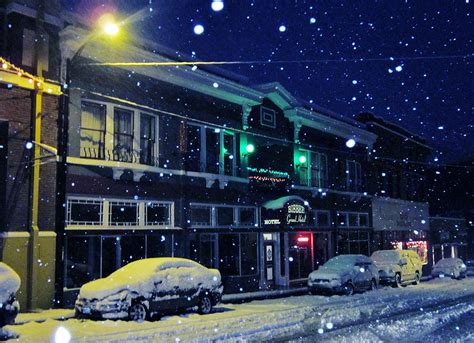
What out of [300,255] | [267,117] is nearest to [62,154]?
[267,117]

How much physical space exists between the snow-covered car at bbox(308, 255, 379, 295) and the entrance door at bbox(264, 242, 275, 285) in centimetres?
342

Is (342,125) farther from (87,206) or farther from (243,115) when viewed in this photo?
(87,206)

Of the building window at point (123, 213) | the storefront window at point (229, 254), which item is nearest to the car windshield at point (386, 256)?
the storefront window at point (229, 254)

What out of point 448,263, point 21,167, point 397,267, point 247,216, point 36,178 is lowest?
point 448,263

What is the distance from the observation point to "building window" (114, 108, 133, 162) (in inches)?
757

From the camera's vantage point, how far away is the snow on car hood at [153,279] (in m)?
14.2

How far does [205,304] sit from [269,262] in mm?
9902

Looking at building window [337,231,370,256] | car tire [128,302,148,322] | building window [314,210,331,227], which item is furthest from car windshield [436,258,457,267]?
car tire [128,302,148,322]

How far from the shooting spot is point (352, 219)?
32906 mm

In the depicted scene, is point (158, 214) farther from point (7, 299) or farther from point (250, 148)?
point (7, 299)

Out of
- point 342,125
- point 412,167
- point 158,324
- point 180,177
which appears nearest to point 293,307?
point 158,324

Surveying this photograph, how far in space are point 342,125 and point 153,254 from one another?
52.9ft

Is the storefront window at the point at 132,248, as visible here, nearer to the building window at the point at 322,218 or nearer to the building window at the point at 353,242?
the building window at the point at 322,218

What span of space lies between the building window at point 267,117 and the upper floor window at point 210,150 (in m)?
2.55
